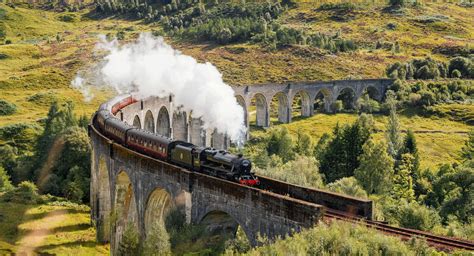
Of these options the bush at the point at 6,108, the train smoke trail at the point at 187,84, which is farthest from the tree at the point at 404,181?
the bush at the point at 6,108

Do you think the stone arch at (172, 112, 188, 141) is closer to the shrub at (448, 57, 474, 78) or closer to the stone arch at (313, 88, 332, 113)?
the stone arch at (313, 88, 332, 113)

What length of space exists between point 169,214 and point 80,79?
96.5 metres

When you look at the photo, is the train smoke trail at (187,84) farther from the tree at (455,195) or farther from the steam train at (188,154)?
the tree at (455,195)

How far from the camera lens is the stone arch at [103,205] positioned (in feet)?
155

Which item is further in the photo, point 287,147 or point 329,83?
point 329,83

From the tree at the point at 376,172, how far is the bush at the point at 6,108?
66.7m

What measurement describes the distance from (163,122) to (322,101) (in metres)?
49.0

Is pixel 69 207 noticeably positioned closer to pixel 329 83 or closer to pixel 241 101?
pixel 241 101

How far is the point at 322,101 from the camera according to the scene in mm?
112500

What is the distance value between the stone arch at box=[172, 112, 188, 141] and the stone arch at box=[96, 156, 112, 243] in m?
23.3

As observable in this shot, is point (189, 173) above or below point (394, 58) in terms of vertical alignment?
above

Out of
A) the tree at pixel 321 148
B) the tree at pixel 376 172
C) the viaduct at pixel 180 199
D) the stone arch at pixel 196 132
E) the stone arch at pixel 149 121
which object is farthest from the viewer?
the stone arch at pixel 196 132

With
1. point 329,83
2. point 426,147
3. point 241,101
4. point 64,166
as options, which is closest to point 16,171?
point 64,166

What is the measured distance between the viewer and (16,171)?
66125mm
